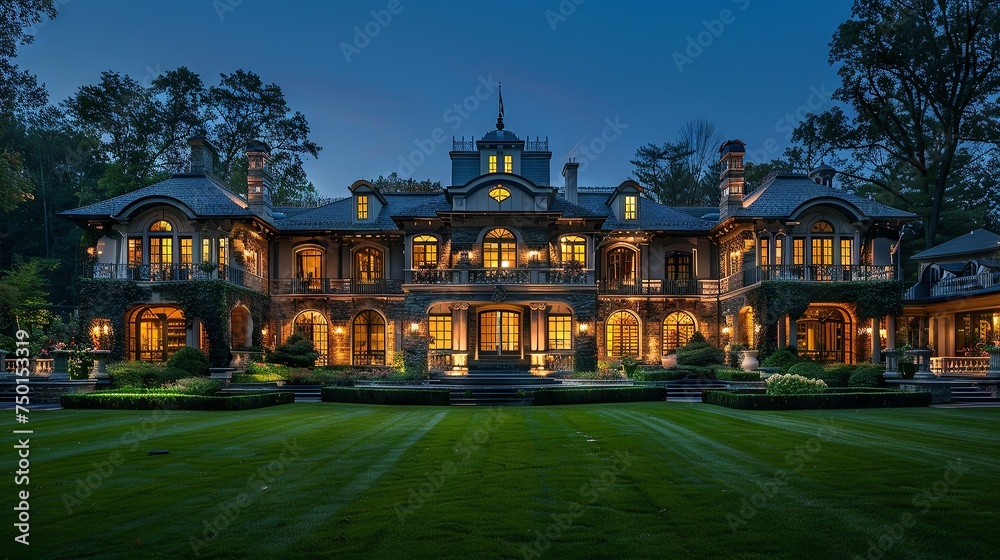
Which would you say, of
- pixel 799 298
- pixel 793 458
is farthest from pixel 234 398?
pixel 799 298

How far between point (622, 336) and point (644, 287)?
9.34 feet

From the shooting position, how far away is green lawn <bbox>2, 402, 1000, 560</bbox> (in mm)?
4965

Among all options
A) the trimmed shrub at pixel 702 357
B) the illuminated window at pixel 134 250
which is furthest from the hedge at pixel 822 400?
the illuminated window at pixel 134 250

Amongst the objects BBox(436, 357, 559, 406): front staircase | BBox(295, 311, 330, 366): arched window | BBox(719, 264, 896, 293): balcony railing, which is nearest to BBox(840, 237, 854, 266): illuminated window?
BBox(719, 264, 896, 293): balcony railing

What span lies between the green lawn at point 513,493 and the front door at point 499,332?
18.4m

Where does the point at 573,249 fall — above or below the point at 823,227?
below

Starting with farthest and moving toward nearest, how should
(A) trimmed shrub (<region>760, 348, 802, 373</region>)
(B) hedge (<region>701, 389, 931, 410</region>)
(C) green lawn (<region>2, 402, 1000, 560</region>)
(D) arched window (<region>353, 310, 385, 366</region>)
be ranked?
(D) arched window (<region>353, 310, 385, 366</region>)
(A) trimmed shrub (<region>760, 348, 802, 373</region>)
(B) hedge (<region>701, 389, 931, 410</region>)
(C) green lawn (<region>2, 402, 1000, 560</region>)

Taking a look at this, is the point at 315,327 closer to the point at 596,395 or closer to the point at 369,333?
the point at 369,333

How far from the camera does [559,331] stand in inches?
1185

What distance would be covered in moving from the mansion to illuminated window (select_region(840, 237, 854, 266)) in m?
0.07

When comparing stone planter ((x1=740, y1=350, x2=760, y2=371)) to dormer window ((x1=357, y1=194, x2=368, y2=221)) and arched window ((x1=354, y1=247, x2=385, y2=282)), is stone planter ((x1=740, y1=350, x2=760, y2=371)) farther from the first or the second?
dormer window ((x1=357, y1=194, x2=368, y2=221))

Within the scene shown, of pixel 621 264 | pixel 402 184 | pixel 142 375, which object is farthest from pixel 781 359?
pixel 402 184

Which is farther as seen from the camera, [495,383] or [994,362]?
[994,362]

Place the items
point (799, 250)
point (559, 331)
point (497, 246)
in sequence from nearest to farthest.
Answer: point (799, 250) → point (497, 246) → point (559, 331)
